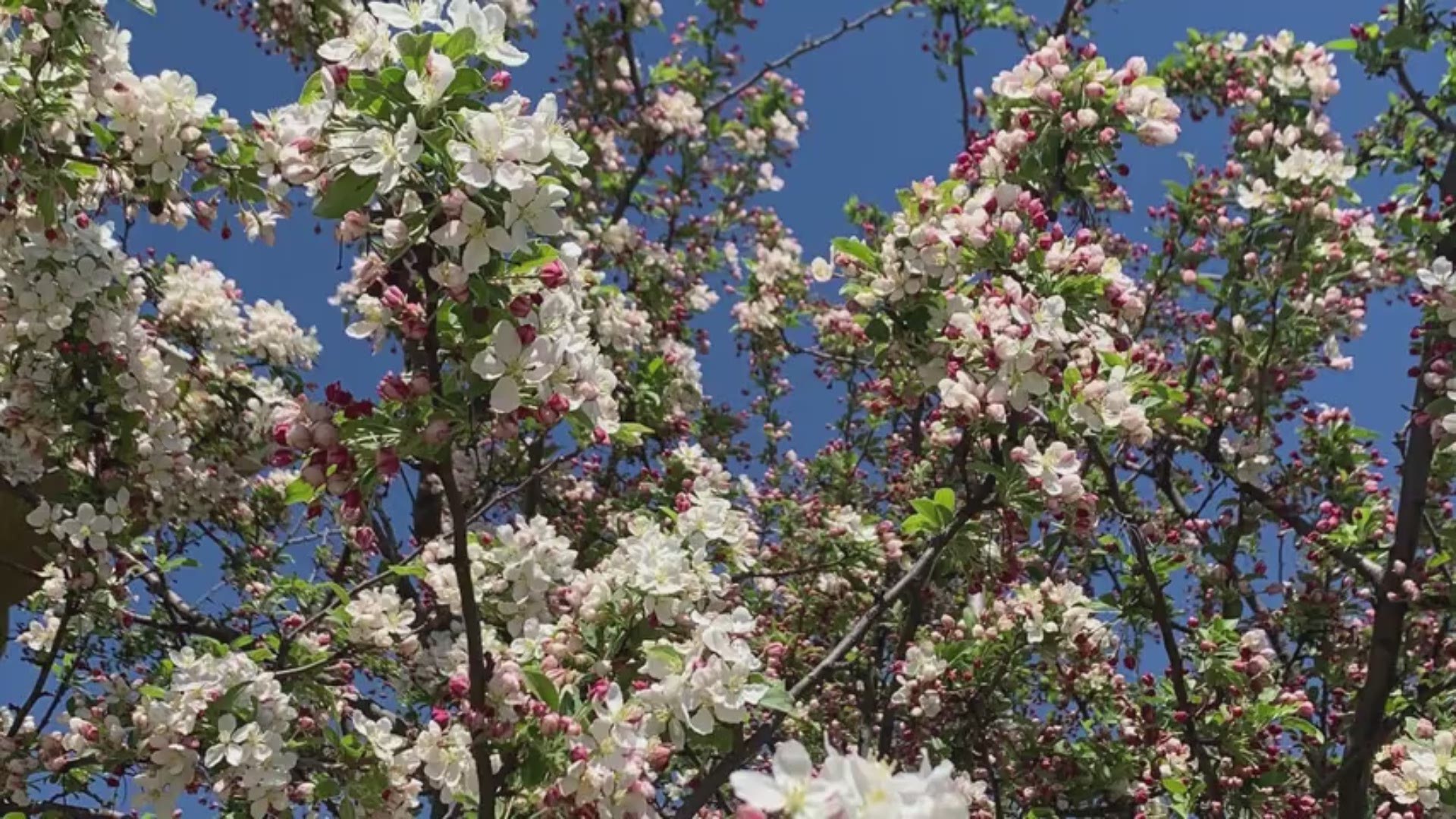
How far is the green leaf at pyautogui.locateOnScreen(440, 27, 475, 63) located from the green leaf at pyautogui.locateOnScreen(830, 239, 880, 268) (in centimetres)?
130

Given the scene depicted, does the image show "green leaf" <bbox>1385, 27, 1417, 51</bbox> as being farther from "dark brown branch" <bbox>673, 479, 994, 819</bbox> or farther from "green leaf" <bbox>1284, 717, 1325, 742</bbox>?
"dark brown branch" <bbox>673, 479, 994, 819</bbox>

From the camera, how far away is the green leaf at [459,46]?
1829 mm

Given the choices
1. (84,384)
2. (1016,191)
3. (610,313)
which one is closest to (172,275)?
(84,384)

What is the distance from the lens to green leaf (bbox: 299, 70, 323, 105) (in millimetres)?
1897

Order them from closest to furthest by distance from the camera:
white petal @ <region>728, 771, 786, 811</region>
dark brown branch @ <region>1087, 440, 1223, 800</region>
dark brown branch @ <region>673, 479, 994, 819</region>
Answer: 1. white petal @ <region>728, 771, 786, 811</region>
2. dark brown branch @ <region>673, 479, 994, 819</region>
3. dark brown branch @ <region>1087, 440, 1223, 800</region>

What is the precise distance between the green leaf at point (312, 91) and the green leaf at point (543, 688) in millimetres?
1111

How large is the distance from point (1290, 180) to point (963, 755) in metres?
2.43

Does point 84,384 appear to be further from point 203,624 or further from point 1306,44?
point 1306,44

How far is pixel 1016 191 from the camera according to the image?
271 cm

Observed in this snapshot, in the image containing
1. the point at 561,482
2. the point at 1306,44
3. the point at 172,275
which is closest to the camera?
the point at 172,275

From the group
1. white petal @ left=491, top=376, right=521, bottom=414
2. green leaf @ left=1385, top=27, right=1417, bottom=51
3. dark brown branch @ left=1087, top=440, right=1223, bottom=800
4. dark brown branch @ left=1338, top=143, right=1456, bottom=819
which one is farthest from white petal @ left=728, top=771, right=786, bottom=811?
green leaf @ left=1385, top=27, right=1417, bottom=51

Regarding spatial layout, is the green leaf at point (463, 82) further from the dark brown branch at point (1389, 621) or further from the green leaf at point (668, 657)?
the dark brown branch at point (1389, 621)

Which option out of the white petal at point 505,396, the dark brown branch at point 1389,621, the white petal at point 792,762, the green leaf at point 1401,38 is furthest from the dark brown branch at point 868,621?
the green leaf at point 1401,38

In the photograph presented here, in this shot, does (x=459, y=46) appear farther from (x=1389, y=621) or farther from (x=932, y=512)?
(x=1389, y=621)
